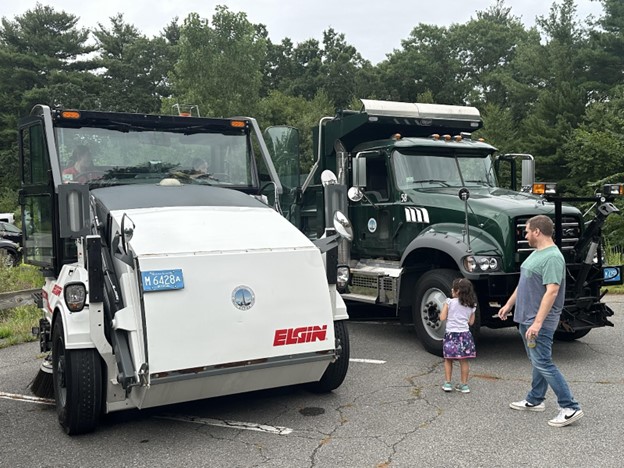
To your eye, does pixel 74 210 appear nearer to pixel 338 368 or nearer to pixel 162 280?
pixel 162 280

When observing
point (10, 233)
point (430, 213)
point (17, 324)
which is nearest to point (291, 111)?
point (10, 233)

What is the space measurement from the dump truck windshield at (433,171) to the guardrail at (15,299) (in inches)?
240

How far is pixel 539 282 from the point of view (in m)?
4.81

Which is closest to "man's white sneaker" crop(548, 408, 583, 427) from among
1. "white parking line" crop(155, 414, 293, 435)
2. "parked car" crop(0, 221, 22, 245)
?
"white parking line" crop(155, 414, 293, 435)

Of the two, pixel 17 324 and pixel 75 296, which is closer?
pixel 75 296

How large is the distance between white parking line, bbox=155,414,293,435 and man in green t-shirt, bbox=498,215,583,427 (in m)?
2.00

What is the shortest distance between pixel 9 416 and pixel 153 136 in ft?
9.81

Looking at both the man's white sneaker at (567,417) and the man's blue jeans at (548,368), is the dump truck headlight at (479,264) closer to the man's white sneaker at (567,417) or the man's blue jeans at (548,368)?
the man's blue jeans at (548,368)

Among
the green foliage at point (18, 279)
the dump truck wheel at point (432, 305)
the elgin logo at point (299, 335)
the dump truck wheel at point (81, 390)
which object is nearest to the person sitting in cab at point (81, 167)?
the dump truck wheel at point (81, 390)

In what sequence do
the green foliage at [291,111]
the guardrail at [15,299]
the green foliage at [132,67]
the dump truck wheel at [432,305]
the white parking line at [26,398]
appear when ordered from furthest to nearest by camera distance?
the green foliage at [132,67], the green foliage at [291,111], the guardrail at [15,299], the dump truck wheel at [432,305], the white parking line at [26,398]

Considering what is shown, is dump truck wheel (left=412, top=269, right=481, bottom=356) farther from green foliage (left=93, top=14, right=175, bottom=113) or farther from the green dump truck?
green foliage (left=93, top=14, right=175, bottom=113)

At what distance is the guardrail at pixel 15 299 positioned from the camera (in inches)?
396

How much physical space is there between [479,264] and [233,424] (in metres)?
3.17

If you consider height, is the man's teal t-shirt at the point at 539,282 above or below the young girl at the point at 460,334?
above
